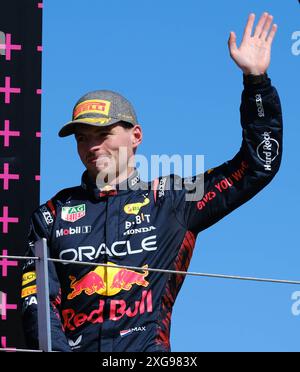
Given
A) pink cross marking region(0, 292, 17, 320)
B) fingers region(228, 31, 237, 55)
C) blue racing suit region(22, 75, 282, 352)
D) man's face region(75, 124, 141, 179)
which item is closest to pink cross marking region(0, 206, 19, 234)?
pink cross marking region(0, 292, 17, 320)

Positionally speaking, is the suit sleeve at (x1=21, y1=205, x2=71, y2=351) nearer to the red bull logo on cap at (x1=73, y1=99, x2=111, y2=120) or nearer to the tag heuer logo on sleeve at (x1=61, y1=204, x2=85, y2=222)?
the tag heuer logo on sleeve at (x1=61, y1=204, x2=85, y2=222)

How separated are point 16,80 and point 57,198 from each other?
1.54 metres

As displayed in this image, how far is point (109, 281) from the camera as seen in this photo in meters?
6.03

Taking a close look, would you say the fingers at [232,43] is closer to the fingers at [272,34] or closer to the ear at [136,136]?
the fingers at [272,34]

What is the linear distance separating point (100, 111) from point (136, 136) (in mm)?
237

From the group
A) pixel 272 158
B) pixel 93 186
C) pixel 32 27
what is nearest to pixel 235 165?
pixel 272 158

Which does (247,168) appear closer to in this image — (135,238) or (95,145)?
(135,238)

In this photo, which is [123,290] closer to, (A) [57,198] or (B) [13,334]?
(A) [57,198]

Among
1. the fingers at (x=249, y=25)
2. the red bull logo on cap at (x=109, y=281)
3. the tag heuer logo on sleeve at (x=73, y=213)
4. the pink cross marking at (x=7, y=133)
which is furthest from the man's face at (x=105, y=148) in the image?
the pink cross marking at (x=7, y=133)

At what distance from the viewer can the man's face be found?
6406 millimetres

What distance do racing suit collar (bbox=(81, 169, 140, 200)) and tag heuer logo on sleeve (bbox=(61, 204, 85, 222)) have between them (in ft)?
0.30

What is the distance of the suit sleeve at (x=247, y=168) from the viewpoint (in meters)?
6.20
